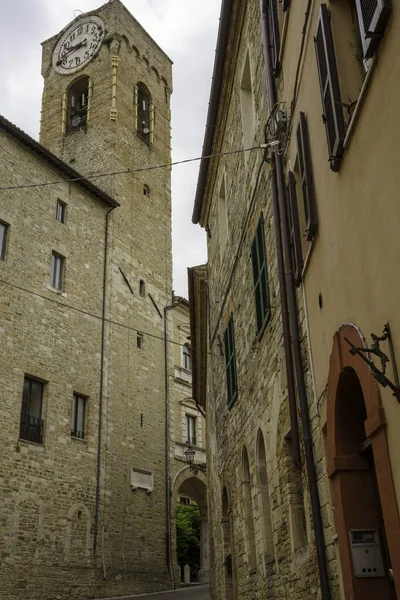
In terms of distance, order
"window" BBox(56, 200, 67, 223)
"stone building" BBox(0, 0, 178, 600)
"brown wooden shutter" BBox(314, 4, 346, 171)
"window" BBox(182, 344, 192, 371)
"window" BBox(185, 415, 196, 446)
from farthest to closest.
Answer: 1. "window" BBox(182, 344, 192, 371)
2. "window" BBox(185, 415, 196, 446)
3. "window" BBox(56, 200, 67, 223)
4. "stone building" BBox(0, 0, 178, 600)
5. "brown wooden shutter" BBox(314, 4, 346, 171)

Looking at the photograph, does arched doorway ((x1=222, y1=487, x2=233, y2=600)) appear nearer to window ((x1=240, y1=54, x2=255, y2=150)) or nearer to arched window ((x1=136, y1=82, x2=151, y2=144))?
window ((x1=240, y1=54, x2=255, y2=150))

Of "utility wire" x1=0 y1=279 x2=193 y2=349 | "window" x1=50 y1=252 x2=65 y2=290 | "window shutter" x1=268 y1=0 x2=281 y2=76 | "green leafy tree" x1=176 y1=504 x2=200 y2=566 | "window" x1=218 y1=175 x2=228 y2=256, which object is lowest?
"green leafy tree" x1=176 y1=504 x2=200 y2=566

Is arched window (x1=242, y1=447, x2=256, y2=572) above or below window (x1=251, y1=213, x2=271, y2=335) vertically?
below

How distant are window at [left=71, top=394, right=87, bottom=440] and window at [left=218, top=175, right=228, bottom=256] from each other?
935 centimetres

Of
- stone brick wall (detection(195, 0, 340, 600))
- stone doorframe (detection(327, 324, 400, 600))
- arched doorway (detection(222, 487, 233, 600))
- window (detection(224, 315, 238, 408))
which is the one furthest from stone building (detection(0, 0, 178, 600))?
stone doorframe (detection(327, 324, 400, 600))

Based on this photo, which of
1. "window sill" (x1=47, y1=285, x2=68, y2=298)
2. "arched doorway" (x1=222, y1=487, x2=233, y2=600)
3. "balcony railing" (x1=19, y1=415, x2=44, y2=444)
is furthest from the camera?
"window sill" (x1=47, y1=285, x2=68, y2=298)

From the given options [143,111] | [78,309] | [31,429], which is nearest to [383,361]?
[31,429]

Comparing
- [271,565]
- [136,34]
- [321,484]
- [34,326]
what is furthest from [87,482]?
[136,34]

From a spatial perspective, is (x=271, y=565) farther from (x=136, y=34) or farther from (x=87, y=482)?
(x=136, y=34)

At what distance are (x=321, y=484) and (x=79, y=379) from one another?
15.5m

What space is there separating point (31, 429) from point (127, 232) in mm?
9872

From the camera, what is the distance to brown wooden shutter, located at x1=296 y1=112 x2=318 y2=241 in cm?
588

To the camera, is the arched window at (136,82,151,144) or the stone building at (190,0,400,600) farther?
the arched window at (136,82,151,144)

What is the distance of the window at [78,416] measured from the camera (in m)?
20.1
